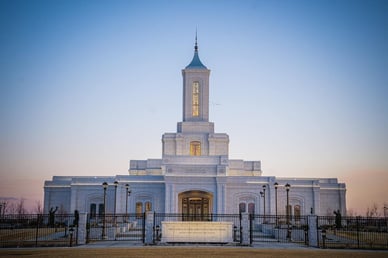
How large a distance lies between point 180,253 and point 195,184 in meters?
30.6

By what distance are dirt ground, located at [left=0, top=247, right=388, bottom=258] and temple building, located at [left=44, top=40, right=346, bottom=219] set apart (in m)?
27.1

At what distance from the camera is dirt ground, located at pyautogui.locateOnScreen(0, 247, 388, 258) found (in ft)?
71.9

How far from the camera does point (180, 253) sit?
22.3 m

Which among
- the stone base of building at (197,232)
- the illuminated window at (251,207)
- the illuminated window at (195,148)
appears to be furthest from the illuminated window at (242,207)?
the stone base of building at (197,232)

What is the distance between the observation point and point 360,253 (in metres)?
23.5

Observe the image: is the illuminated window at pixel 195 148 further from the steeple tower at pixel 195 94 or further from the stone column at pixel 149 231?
the stone column at pixel 149 231

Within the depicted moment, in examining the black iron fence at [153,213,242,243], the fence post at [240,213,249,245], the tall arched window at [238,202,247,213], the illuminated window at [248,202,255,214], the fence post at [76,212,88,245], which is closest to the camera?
the fence post at [240,213,249,245]

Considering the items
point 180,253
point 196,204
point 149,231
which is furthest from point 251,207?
point 180,253

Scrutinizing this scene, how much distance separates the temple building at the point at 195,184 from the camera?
53.0 metres

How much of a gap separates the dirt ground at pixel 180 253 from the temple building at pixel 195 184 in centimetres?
2714

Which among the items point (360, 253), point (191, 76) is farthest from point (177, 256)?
point (191, 76)

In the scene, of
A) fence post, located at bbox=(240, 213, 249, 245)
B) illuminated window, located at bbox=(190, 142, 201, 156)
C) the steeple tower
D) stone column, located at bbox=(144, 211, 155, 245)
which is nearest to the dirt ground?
fence post, located at bbox=(240, 213, 249, 245)

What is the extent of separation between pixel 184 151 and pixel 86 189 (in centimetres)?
1272

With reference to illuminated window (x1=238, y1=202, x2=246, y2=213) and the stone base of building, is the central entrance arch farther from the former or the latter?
the stone base of building
